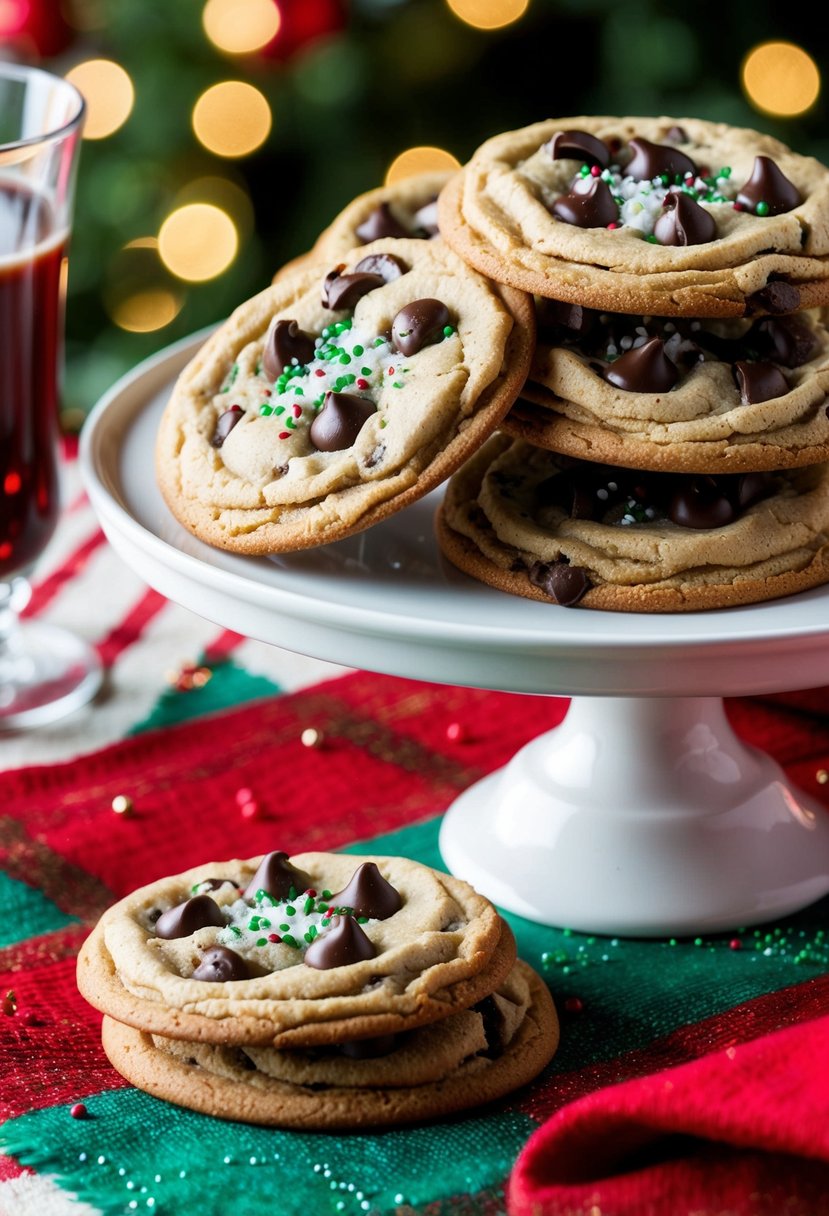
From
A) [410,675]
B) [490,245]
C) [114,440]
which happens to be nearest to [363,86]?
[114,440]

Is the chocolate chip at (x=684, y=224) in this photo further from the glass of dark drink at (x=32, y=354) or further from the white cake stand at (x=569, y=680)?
the glass of dark drink at (x=32, y=354)

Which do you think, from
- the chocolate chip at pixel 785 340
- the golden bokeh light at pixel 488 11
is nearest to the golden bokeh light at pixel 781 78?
the golden bokeh light at pixel 488 11

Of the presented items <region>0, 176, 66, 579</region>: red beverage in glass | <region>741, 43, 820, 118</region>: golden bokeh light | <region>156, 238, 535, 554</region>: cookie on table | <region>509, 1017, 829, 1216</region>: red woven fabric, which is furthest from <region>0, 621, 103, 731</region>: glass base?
<region>741, 43, 820, 118</region>: golden bokeh light

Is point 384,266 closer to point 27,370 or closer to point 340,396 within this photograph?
point 340,396

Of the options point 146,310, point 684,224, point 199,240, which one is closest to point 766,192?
point 684,224

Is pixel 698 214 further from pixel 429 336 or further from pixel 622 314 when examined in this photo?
pixel 429 336

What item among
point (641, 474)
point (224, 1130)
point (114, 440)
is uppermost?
point (641, 474)

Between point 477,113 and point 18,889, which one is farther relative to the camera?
point 477,113

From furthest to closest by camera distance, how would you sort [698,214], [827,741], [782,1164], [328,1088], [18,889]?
[827,741]
[18,889]
[698,214]
[328,1088]
[782,1164]
